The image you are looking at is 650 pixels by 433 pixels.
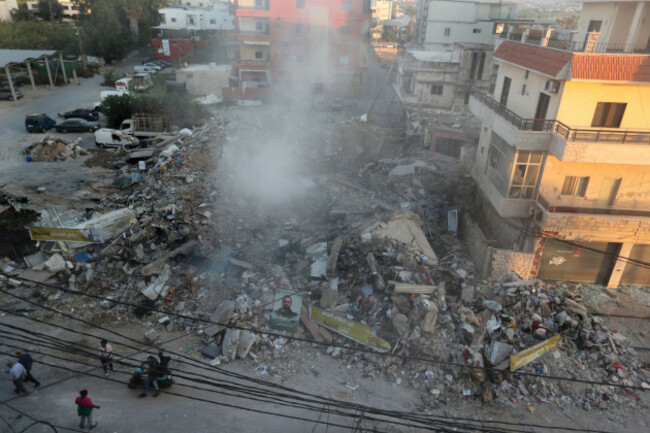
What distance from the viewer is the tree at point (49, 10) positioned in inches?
2184

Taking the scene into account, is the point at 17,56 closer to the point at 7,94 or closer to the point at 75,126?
the point at 7,94

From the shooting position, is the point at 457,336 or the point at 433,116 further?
the point at 433,116

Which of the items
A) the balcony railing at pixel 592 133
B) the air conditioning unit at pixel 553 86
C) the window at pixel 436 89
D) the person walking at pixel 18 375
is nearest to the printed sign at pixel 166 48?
the window at pixel 436 89

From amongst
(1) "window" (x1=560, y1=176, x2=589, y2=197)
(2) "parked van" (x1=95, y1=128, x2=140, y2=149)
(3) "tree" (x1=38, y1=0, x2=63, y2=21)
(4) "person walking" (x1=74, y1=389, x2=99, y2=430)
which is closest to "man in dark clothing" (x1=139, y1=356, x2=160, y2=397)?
(4) "person walking" (x1=74, y1=389, x2=99, y2=430)

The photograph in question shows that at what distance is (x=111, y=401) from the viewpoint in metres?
9.51

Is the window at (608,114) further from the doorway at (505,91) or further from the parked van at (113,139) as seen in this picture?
the parked van at (113,139)

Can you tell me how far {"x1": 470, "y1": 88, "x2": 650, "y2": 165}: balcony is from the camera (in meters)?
12.4

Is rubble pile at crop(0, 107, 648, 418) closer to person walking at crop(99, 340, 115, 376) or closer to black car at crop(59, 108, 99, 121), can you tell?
person walking at crop(99, 340, 115, 376)

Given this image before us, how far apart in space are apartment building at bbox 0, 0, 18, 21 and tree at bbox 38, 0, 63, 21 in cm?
319

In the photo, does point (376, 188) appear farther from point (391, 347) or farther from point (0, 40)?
point (0, 40)

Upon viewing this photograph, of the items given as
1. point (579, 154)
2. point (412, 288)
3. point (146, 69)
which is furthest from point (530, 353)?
point (146, 69)

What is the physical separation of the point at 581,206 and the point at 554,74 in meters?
4.65

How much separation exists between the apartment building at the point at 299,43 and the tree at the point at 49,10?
1450 inches

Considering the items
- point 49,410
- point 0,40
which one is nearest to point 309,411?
point 49,410
